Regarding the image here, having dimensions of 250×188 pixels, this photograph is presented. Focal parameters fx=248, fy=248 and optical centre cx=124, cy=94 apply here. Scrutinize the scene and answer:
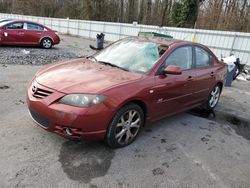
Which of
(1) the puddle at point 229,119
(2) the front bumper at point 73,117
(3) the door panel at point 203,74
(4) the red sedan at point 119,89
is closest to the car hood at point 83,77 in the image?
(4) the red sedan at point 119,89

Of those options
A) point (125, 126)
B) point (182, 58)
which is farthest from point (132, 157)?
point (182, 58)

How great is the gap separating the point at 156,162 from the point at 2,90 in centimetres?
415

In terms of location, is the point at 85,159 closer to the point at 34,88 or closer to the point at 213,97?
the point at 34,88

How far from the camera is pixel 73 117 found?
120 inches

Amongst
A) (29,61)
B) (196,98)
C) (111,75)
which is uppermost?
(111,75)

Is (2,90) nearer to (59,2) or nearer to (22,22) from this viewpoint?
(22,22)

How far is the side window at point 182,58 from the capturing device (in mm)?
4217

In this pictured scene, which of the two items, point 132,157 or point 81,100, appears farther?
point 132,157

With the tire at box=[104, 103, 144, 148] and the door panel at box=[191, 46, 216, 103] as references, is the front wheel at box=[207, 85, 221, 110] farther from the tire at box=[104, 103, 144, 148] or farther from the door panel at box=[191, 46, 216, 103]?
the tire at box=[104, 103, 144, 148]

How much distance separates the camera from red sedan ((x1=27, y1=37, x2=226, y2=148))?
3.12m

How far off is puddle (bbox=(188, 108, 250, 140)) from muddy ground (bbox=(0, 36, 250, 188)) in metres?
0.05

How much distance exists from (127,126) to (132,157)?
17.9 inches

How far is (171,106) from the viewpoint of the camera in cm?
434

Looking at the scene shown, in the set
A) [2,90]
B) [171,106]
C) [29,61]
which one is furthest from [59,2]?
[171,106]
